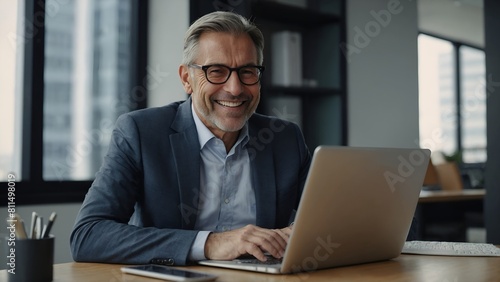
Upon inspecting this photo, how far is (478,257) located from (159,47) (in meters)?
2.25

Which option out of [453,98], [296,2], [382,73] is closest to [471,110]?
[453,98]

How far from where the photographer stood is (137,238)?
4.79 ft

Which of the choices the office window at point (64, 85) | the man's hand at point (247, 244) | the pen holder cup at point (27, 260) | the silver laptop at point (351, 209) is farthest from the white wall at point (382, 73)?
the pen holder cup at point (27, 260)

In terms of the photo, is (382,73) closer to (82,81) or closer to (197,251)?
(82,81)

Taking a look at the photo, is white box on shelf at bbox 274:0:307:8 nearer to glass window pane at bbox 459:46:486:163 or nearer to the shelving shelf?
the shelving shelf

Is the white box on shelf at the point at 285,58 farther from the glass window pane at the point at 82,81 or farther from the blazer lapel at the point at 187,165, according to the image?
the blazer lapel at the point at 187,165

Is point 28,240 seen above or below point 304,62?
below

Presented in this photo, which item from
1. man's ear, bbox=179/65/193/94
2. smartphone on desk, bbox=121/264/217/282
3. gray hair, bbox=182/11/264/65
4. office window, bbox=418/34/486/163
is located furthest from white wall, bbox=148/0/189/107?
office window, bbox=418/34/486/163

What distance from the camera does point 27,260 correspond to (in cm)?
114

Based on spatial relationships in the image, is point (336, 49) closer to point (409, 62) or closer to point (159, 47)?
point (409, 62)

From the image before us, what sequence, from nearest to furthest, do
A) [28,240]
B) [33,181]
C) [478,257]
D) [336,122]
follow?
[28,240] → [478,257] → [33,181] → [336,122]

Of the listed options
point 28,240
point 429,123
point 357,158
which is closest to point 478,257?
point 357,158

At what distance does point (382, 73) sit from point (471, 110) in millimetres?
5122

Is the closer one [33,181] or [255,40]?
[255,40]
